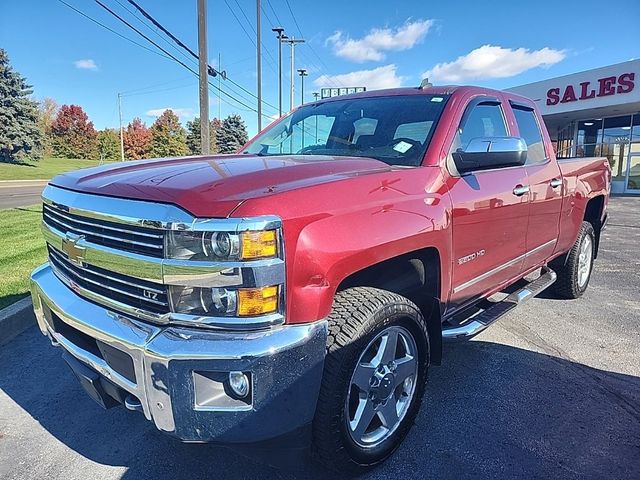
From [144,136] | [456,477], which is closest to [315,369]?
[456,477]

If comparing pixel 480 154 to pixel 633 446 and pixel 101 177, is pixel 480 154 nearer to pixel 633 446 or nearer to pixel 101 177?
pixel 633 446

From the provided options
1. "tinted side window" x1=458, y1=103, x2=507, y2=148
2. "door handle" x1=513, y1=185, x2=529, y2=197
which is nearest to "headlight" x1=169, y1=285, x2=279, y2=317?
"tinted side window" x1=458, y1=103, x2=507, y2=148

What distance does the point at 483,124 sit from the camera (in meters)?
3.50

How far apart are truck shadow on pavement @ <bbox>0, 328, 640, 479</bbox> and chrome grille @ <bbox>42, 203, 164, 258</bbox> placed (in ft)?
3.82

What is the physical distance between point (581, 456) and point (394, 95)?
259cm

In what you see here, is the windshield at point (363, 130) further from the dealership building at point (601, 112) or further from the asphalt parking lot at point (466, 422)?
the dealership building at point (601, 112)

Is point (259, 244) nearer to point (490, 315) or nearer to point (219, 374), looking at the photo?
point (219, 374)

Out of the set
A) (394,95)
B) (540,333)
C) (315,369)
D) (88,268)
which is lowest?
(540,333)

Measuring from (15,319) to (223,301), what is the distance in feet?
10.9

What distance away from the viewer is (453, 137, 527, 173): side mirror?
9.21ft

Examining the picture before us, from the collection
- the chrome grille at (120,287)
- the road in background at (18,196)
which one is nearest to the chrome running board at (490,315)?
the chrome grille at (120,287)

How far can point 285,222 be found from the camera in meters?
1.87

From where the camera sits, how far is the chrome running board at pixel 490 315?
296cm

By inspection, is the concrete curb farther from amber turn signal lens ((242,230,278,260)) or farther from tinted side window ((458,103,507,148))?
tinted side window ((458,103,507,148))
